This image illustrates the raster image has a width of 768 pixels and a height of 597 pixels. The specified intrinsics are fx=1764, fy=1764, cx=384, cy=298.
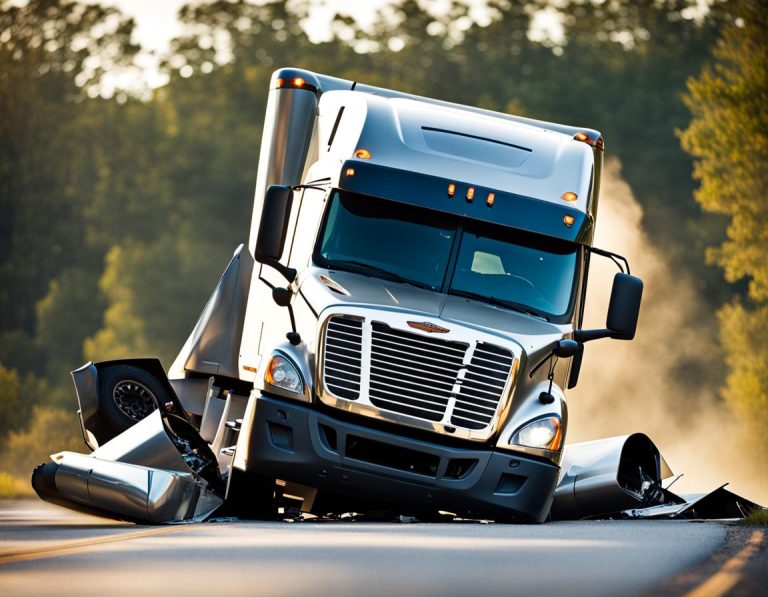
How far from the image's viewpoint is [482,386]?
1402 cm

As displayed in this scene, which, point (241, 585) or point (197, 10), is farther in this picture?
point (197, 10)

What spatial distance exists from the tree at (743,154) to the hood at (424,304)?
36.3 m

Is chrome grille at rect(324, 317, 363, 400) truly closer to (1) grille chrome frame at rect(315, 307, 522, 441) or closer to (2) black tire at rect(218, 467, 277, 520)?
(1) grille chrome frame at rect(315, 307, 522, 441)

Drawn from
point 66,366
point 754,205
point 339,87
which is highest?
point 339,87

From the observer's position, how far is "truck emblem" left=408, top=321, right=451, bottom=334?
14.0m

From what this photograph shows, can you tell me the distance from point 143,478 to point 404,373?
7.21 feet

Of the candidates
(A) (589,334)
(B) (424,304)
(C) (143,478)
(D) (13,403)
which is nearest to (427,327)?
(B) (424,304)

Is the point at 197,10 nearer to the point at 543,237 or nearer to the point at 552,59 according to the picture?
the point at 552,59

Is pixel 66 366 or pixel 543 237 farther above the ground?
pixel 543 237

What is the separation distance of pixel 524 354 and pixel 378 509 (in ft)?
6.49

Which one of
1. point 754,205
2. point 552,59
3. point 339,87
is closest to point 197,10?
point 552,59

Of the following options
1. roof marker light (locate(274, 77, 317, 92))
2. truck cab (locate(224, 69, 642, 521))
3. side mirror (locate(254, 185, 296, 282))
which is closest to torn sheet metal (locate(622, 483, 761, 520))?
truck cab (locate(224, 69, 642, 521))

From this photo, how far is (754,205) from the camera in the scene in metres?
51.2

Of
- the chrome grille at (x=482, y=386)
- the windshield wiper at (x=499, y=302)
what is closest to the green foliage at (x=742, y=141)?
the windshield wiper at (x=499, y=302)
